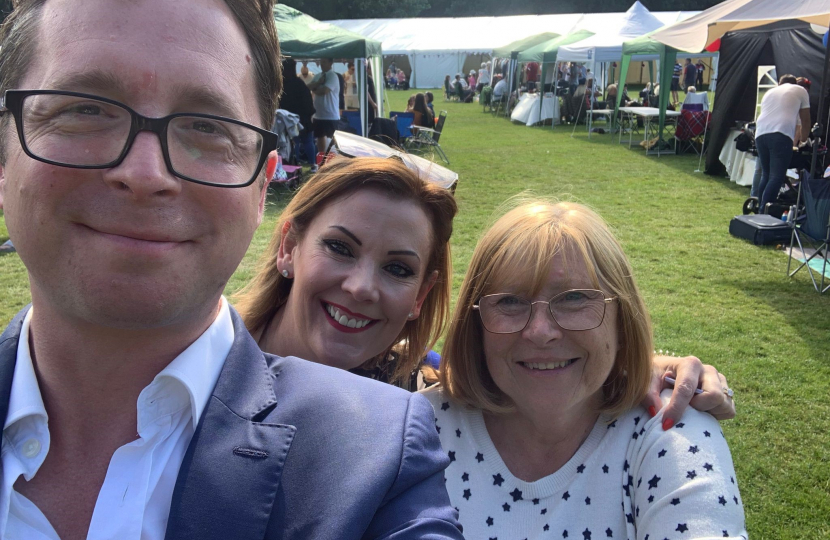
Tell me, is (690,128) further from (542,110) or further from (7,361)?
(7,361)

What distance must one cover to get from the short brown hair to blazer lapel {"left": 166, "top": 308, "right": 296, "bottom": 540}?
54cm

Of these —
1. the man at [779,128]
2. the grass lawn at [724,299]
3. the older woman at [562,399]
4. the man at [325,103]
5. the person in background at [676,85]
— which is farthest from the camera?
the person in background at [676,85]

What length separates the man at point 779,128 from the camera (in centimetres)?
922

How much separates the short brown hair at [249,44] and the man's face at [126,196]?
4 cm

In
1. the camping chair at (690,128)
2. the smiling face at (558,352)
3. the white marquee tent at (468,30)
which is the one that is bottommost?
the camping chair at (690,128)

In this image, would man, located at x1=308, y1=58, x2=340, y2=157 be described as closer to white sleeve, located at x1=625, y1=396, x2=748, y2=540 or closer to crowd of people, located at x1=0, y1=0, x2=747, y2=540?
white sleeve, located at x1=625, y1=396, x2=748, y2=540

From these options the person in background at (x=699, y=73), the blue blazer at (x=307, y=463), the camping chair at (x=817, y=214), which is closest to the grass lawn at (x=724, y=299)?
the camping chair at (x=817, y=214)

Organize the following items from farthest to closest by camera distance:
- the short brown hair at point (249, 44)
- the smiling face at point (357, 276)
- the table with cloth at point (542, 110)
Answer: the table with cloth at point (542, 110)
the smiling face at point (357, 276)
the short brown hair at point (249, 44)

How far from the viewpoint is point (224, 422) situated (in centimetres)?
115

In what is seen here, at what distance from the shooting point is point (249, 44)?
1.23 metres

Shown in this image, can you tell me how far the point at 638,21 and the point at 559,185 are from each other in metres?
14.2

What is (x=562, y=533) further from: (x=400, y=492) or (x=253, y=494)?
(x=253, y=494)

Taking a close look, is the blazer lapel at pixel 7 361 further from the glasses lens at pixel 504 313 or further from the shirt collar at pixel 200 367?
the glasses lens at pixel 504 313

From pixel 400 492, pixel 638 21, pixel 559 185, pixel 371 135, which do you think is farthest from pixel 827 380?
pixel 638 21
